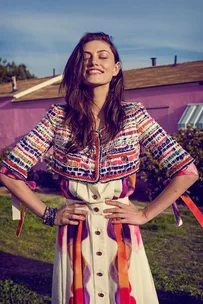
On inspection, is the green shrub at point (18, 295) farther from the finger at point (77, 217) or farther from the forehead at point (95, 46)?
the forehead at point (95, 46)

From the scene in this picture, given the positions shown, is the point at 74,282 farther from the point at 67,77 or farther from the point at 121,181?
the point at 67,77

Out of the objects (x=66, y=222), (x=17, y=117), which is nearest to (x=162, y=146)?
(x=66, y=222)

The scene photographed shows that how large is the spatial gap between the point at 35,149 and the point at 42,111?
17682 mm

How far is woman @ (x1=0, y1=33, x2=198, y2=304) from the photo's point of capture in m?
2.16

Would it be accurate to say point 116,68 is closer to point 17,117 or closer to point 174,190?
point 174,190

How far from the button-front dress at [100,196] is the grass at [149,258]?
2.71 metres

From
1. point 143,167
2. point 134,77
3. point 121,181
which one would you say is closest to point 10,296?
point 121,181

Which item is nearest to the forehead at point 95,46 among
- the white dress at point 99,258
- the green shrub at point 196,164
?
the white dress at point 99,258

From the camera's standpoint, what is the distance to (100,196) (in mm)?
2145

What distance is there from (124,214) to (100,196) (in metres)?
0.16

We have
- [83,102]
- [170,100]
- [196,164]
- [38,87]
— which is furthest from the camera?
[38,87]

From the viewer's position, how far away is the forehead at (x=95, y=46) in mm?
2371

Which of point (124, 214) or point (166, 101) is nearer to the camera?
point (124, 214)

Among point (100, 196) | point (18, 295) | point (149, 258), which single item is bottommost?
point (149, 258)
